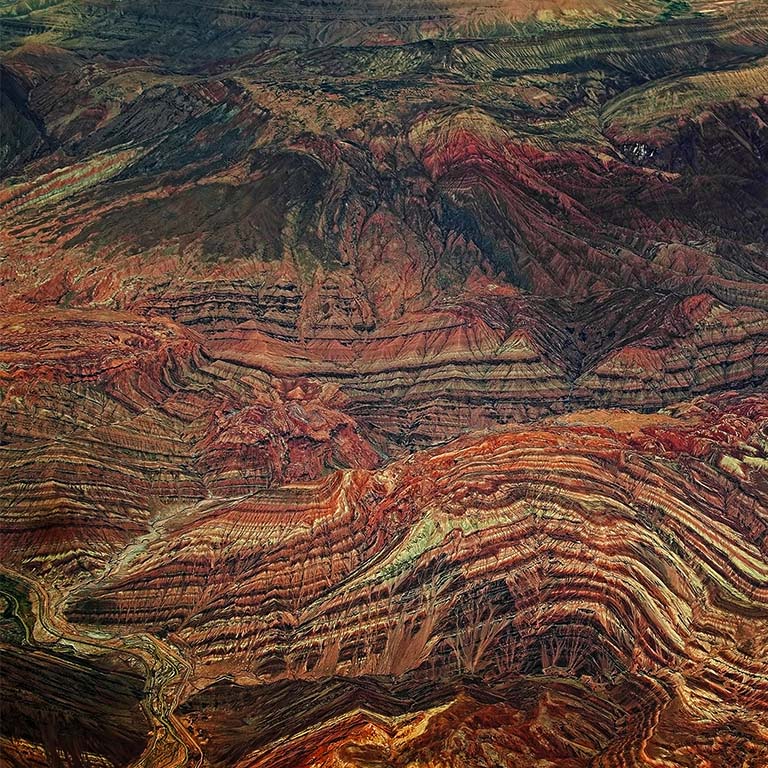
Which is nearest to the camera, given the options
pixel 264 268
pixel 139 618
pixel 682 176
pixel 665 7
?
pixel 139 618

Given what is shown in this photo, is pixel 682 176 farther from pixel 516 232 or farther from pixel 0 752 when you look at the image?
pixel 0 752

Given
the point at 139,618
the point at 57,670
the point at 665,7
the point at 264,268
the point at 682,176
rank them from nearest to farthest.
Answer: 1. the point at 57,670
2. the point at 139,618
3. the point at 264,268
4. the point at 682,176
5. the point at 665,7

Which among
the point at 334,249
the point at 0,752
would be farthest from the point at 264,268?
the point at 0,752

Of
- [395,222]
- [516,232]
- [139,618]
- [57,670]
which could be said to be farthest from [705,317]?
[57,670]

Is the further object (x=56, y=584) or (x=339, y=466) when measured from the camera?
(x=339, y=466)

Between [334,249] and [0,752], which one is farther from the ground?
[0,752]

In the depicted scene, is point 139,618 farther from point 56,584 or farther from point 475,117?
point 475,117
